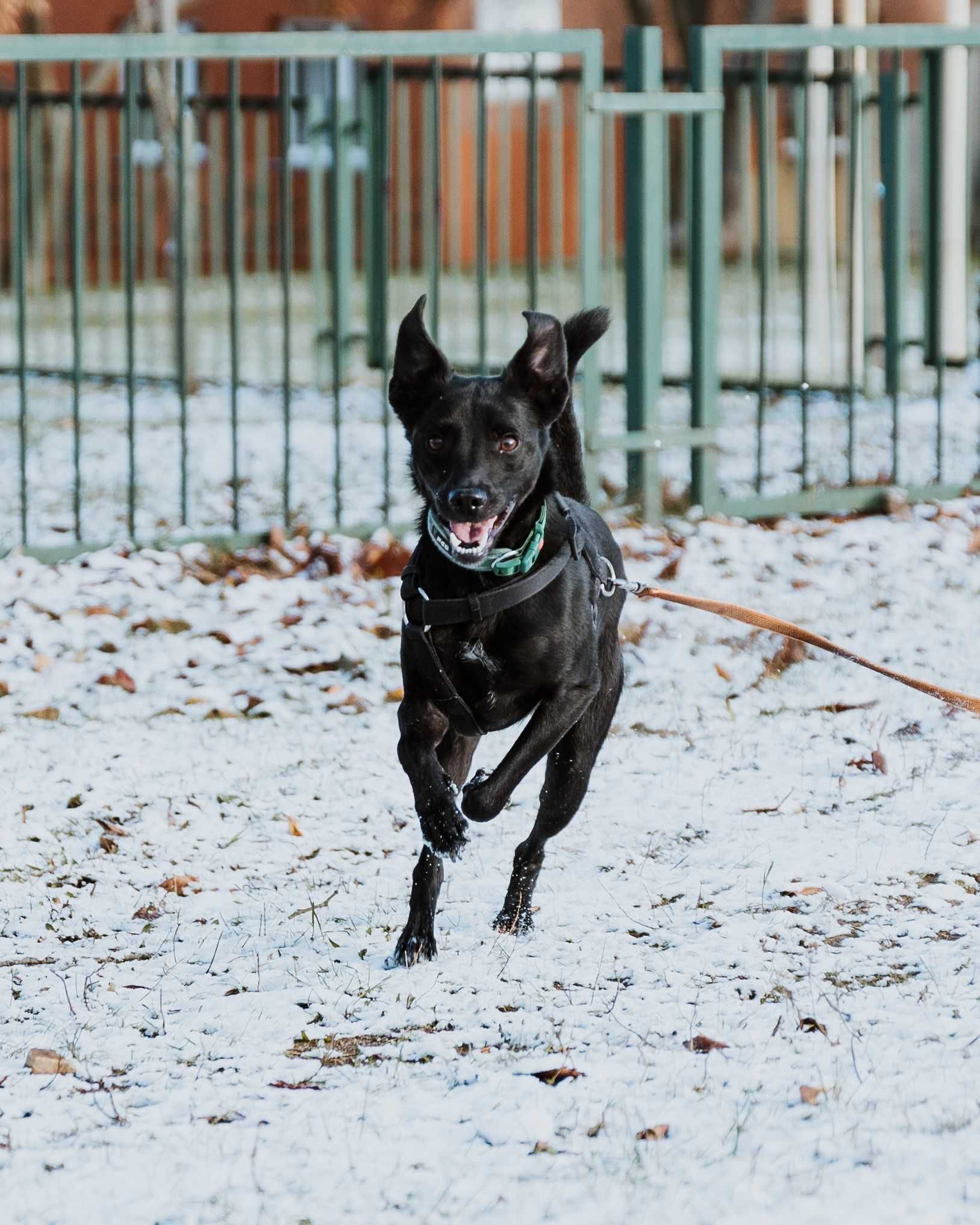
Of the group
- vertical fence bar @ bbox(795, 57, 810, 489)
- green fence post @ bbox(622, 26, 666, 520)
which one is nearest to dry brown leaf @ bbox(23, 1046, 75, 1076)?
green fence post @ bbox(622, 26, 666, 520)

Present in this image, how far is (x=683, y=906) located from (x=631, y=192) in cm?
454

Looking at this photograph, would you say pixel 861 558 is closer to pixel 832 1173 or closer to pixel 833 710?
pixel 833 710

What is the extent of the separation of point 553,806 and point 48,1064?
1.33 meters

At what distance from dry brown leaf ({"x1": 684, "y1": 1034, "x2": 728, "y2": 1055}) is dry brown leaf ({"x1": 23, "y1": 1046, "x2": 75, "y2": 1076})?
1160 millimetres

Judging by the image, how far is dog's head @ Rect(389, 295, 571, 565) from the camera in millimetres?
3951

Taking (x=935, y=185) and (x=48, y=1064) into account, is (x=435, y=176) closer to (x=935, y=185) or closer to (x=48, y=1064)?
(x=935, y=185)

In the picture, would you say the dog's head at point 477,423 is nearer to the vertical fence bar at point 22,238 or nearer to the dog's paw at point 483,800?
the dog's paw at point 483,800

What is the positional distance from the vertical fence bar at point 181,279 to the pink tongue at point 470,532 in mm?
3529

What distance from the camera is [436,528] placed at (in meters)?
4.05

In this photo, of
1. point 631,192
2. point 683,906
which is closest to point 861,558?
point 631,192

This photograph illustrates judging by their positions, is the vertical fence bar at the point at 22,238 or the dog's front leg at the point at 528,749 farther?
the vertical fence bar at the point at 22,238

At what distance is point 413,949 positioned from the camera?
4078 millimetres

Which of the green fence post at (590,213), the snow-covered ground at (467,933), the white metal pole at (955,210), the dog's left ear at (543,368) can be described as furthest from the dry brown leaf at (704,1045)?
the white metal pole at (955,210)

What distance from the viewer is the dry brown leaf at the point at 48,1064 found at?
A: 3.52 meters
